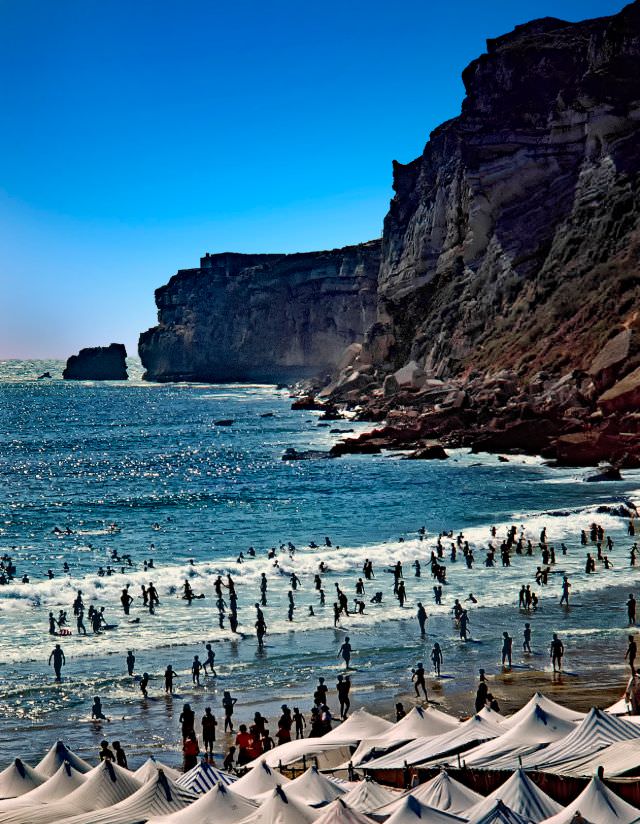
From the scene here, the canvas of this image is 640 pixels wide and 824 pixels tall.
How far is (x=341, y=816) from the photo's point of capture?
14.7 meters

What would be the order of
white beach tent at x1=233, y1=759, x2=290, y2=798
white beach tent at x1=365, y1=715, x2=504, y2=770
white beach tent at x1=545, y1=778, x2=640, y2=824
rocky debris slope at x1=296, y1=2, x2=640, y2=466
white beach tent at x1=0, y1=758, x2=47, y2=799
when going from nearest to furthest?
white beach tent at x1=545, y1=778, x2=640, y2=824 < white beach tent at x1=233, y1=759, x2=290, y2=798 < white beach tent at x1=0, y1=758, x2=47, y2=799 < white beach tent at x1=365, y1=715, x2=504, y2=770 < rocky debris slope at x1=296, y1=2, x2=640, y2=466

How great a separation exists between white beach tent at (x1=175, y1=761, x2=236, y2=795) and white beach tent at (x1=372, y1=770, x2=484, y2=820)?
3.20 metres

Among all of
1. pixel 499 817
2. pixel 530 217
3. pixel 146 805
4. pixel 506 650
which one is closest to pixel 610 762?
pixel 499 817

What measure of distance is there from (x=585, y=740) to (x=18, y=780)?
1029 centimetres

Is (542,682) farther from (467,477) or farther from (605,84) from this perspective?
(605,84)

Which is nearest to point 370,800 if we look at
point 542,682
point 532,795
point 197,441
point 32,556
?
point 532,795

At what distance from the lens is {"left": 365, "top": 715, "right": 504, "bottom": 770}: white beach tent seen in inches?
731

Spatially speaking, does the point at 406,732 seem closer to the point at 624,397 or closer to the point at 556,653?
the point at 556,653

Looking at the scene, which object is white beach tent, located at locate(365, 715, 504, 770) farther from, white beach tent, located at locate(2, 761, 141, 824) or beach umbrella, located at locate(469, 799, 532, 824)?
white beach tent, located at locate(2, 761, 141, 824)

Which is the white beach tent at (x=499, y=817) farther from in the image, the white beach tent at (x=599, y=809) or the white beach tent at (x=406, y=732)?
the white beach tent at (x=406, y=732)

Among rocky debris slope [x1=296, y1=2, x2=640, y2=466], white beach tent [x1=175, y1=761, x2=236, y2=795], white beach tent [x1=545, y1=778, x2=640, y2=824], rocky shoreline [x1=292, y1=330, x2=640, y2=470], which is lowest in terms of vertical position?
white beach tent [x1=175, y1=761, x2=236, y2=795]

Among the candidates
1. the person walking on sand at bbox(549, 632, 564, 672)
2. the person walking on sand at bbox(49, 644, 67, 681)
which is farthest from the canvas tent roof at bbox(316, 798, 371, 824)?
the person walking on sand at bbox(49, 644, 67, 681)

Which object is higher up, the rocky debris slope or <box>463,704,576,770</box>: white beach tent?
the rocky debris slope

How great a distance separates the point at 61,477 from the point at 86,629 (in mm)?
53331
